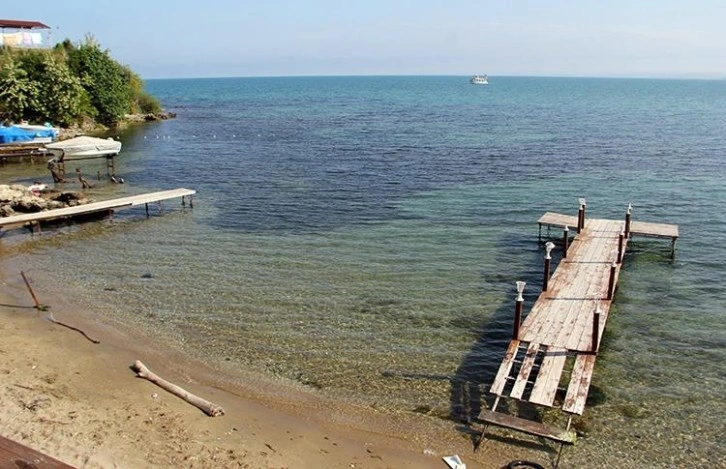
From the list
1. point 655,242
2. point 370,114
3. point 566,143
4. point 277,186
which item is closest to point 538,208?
point 655,242

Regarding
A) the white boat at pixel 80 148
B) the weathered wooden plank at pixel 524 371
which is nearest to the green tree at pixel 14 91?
the white boat at pixel 80 148

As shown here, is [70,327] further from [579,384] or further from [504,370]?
[579,384]

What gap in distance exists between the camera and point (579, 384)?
Result: 13.6 metres

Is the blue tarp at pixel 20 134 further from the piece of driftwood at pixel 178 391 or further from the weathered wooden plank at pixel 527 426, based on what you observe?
the weathered wooden plank at pixel 527 426

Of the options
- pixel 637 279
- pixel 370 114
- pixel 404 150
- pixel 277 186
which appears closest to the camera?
pixel 637 279

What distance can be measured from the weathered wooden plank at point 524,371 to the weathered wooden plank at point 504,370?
258 mm

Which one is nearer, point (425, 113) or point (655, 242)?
point (655, 242)

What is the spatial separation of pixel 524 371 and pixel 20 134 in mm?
53474

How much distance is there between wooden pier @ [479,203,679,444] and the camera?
509 inches

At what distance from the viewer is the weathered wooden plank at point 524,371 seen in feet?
43.9

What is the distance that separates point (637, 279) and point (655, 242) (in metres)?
5.77

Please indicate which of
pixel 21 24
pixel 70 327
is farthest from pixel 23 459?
pixel 21 24

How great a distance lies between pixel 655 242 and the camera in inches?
1064

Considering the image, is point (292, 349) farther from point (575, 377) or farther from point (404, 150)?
point (404, 150)
